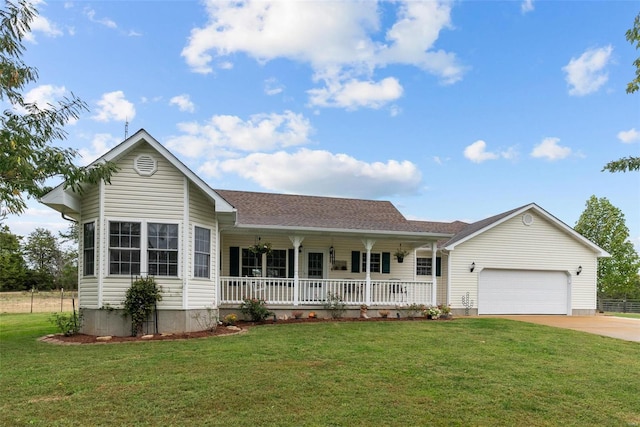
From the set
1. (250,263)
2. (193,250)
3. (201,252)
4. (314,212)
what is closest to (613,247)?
(314,212)

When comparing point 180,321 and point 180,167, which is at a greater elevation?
point 180,167

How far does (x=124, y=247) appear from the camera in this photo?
35.2ft

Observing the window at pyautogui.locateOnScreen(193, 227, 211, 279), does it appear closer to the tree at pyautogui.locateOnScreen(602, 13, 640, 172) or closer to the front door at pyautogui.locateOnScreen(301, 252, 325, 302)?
the front door at pyautogui.locateOnScreen(301, 252, 325, 302)

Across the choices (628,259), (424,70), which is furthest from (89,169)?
(628,259)

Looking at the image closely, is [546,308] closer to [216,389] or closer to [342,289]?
[342,289]

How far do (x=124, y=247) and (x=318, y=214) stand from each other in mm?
7098

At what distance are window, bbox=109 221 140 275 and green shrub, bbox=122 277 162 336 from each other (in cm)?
A: 46

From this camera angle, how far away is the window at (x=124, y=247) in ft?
35.0

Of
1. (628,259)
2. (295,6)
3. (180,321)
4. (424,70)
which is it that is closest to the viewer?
(180,321)

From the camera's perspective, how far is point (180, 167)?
11.0 metres

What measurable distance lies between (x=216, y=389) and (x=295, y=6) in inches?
401

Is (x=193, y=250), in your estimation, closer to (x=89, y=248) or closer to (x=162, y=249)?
(x=162, y=249)

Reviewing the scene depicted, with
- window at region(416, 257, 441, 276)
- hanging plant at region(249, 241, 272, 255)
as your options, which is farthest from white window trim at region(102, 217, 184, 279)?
window at region(416, 257, 441, 276)

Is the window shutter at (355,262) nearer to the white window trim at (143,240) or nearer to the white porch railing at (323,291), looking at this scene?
the white porch railing at (323,291)
